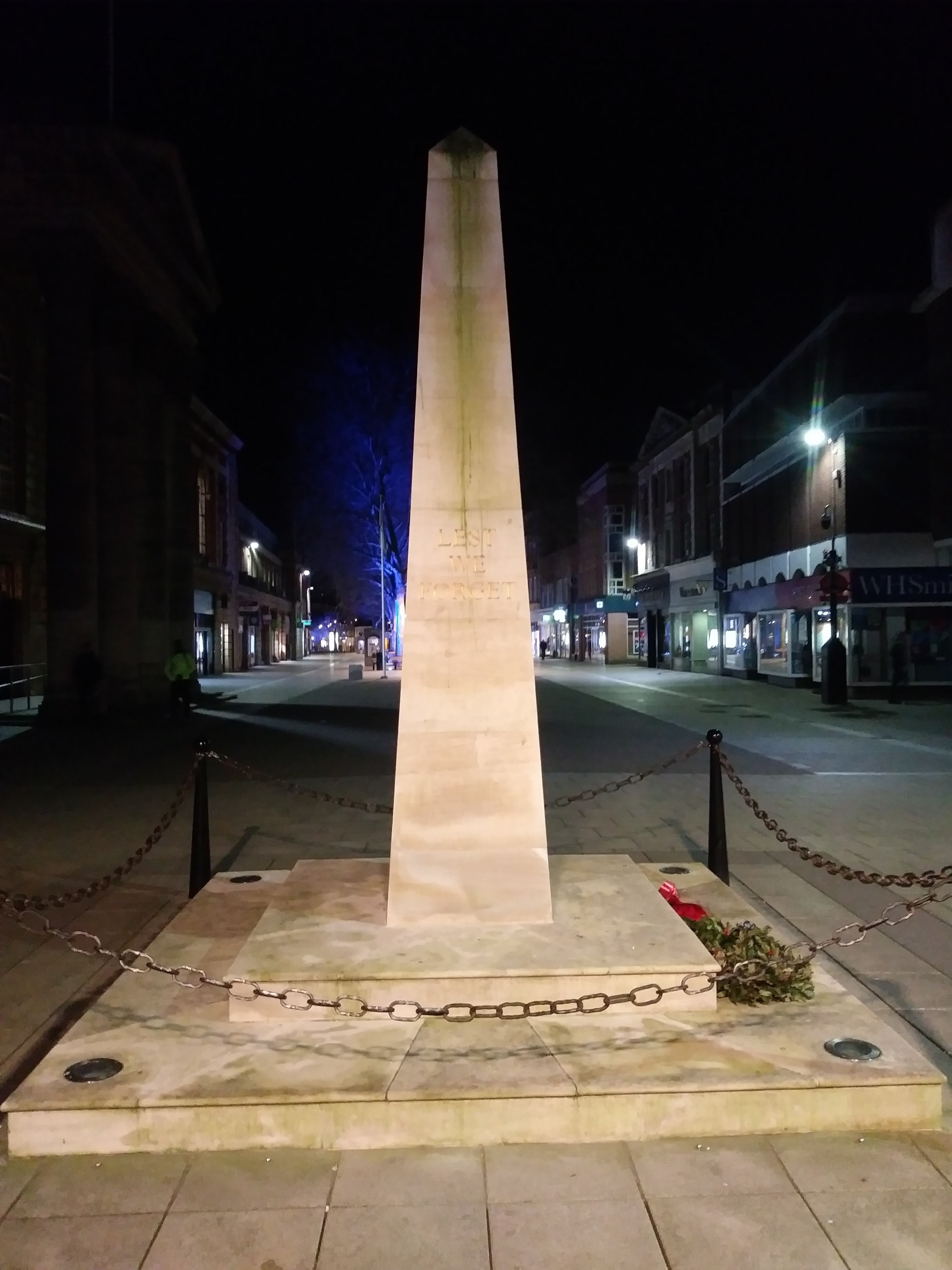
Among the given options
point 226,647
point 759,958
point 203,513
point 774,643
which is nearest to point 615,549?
point 226,647

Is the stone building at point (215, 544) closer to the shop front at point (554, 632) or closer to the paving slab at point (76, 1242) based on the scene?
the shop front at point (554, 632)

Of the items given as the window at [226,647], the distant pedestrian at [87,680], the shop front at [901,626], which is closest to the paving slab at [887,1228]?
the distant pedestrian at [87,680]

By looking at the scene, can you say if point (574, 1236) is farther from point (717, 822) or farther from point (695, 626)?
point (695, 626)

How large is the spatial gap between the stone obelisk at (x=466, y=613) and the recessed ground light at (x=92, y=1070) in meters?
1.65

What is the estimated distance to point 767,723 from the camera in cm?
2012

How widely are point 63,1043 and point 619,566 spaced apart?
57.4m

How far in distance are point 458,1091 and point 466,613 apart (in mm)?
2593

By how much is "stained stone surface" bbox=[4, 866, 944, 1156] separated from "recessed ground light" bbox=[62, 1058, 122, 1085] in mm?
38

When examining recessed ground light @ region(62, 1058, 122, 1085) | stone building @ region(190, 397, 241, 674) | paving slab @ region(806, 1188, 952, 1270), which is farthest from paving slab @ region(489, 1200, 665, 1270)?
stone building @ region(190, 397, 241, 674)

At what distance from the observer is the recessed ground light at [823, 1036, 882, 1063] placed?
156 inches

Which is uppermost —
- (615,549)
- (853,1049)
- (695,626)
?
(615,549)

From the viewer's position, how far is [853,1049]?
13.3 feet

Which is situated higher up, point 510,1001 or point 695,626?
point 695,626

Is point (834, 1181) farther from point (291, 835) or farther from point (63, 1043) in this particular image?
point (291, 835)
